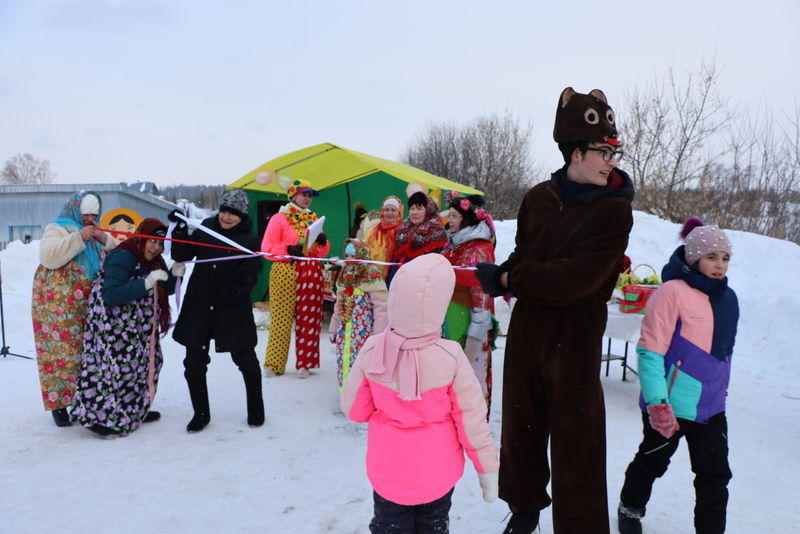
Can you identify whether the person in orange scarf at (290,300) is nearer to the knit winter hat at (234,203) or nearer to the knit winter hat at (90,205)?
the knit winter hat at (234,203)

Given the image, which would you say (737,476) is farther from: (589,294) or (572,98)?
(572,98)

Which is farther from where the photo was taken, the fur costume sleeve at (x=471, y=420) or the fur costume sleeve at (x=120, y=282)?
the fur costume sleeve at (x=120, y=282)

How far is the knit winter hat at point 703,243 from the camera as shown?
2.51 m

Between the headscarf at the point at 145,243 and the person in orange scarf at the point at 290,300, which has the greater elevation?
the headscarf at the point at 145,243

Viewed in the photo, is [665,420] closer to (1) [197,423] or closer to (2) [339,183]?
(1) [197,423]

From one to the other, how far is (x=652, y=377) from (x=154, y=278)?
10.8ft

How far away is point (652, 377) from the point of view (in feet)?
8.09

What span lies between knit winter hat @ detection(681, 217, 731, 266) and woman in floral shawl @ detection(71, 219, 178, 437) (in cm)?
341

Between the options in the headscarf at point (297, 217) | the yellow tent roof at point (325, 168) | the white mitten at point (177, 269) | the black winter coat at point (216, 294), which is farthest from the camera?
the yellow tent roof at point (325, 168)

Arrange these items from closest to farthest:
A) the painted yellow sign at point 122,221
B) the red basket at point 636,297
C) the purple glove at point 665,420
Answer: the purple glove at point 665,420
the painted yellow sign at point 122,221
the red basket at point 636,297

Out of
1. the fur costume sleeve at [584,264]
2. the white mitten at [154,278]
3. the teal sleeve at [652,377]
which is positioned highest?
the fur costume sleeve at [584,264]

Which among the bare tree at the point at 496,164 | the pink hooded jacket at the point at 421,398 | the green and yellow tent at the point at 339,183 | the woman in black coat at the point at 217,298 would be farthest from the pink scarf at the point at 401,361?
the bare tree at the point at 496,164

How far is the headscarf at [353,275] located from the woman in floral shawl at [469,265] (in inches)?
27.6

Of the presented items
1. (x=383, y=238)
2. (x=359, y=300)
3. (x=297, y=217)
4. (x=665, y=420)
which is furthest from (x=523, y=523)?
(x=297, y=217)
